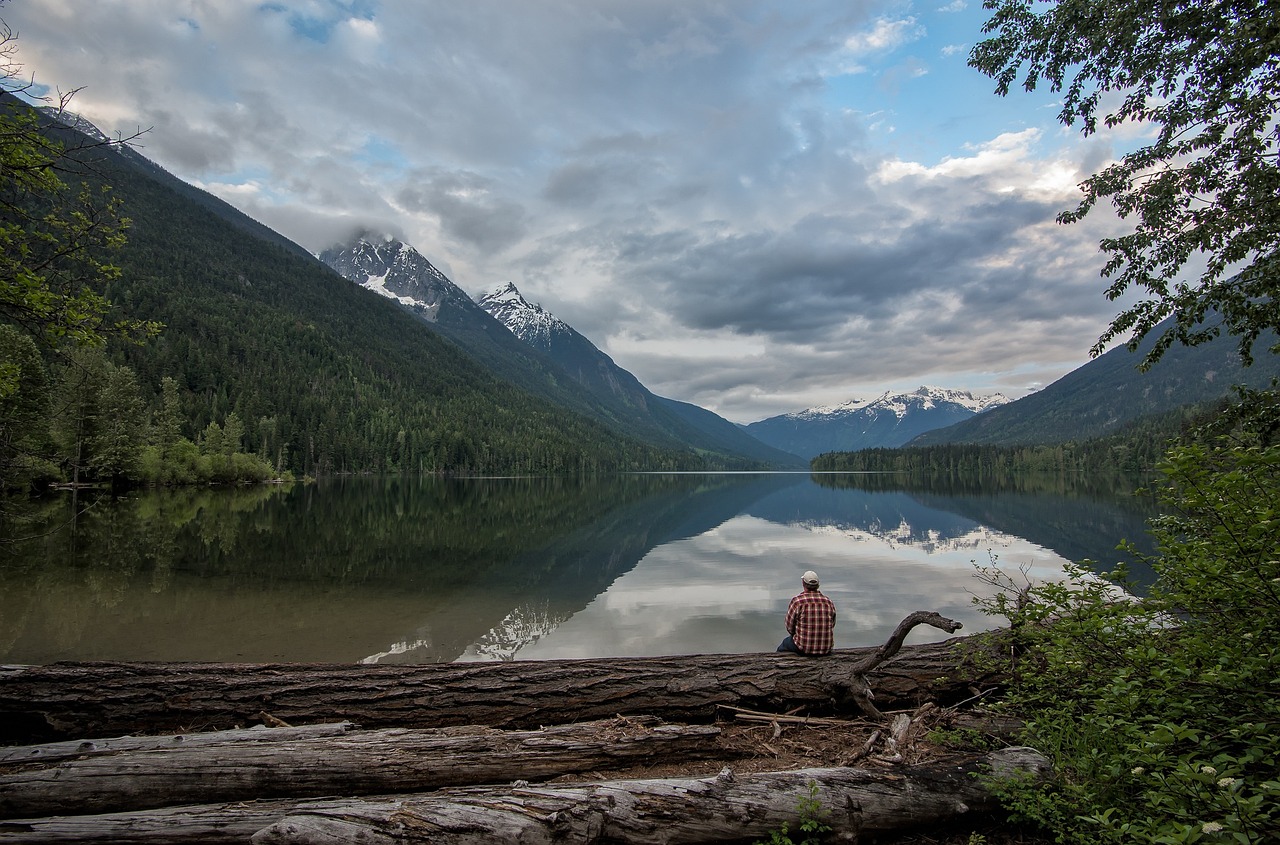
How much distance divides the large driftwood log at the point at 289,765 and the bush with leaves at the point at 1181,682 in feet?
14.1

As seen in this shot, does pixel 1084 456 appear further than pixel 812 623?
Yes

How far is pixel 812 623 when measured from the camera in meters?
9.09

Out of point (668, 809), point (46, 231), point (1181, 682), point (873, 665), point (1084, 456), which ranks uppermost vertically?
point (46, 231)

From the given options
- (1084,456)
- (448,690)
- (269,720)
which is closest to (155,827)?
(269,720)

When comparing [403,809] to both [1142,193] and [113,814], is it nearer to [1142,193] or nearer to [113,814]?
[113,814]

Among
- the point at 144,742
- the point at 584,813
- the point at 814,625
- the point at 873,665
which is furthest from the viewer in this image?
the point at 814,625

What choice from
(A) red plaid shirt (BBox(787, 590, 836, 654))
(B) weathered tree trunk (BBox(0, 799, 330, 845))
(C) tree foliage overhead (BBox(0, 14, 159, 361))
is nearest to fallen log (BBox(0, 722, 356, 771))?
(B) weathered tree trunk (BBox(0, 799, 330, 845))

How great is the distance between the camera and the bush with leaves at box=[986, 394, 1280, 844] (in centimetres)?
402

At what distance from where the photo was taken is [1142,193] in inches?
320

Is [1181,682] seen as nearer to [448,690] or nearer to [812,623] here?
[812,623]

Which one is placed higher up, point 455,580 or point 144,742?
point 144,742

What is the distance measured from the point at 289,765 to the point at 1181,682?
8616 mm

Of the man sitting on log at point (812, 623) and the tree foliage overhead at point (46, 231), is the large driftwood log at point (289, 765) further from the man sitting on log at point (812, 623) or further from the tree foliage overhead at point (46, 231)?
the tree foliage overhead at point (46, 231)

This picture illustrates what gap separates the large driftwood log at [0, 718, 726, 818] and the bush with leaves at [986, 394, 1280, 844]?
4.29 m
